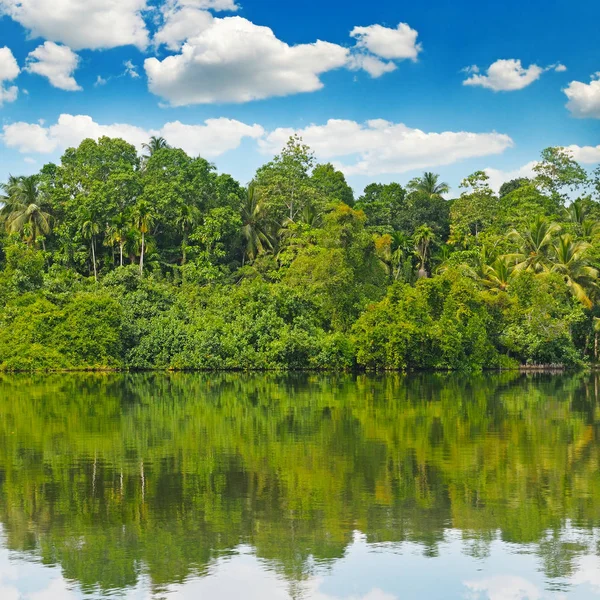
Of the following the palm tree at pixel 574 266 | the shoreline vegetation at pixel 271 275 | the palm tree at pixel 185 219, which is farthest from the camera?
the palm tree at pixel 185 219

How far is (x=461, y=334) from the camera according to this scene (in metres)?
44.8

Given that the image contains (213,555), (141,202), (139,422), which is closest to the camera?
(213,555)

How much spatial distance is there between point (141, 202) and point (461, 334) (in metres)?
21.4

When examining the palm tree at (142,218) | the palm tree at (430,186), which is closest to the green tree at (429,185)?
the palm tree at (430,186)

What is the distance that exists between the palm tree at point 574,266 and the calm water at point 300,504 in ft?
87.8

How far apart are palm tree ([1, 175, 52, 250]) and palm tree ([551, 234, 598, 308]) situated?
107ft

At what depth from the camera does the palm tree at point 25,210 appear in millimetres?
56688

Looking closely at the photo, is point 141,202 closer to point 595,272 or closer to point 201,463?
point 595,272

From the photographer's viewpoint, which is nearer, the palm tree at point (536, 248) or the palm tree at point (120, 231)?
the palm tree at point (536, 248)

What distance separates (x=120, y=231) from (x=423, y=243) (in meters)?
21.7

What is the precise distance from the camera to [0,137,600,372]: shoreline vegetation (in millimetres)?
44750

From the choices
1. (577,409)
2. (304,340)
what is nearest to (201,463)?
(577,409)

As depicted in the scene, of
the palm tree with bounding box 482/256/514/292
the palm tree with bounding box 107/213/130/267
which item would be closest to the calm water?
the palm tree with bounding box 482/256/514/292

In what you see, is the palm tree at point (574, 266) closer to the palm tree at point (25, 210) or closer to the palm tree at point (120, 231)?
the palm tree at point (120, 231)
